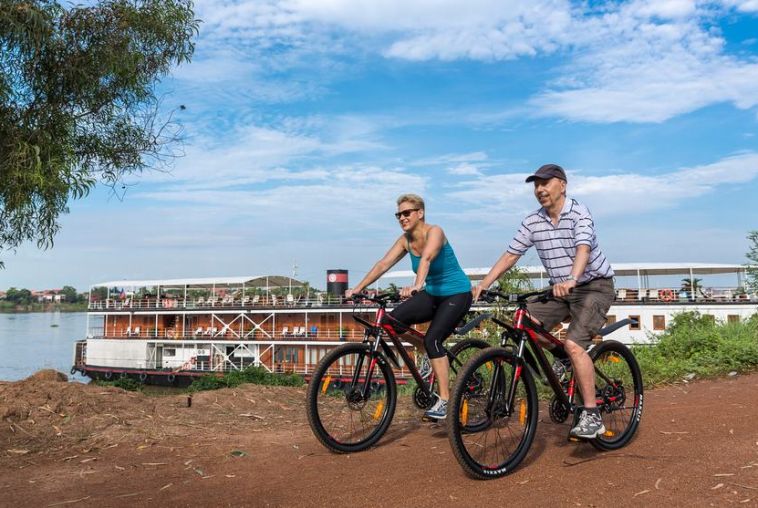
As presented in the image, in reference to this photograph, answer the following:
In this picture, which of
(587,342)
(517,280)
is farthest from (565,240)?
(517,280)

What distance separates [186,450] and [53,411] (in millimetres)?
1794

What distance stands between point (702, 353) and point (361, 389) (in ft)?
21.0

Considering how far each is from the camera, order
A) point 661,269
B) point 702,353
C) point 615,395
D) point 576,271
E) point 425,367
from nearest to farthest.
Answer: point 576,271 → point 615,395 → point 425,367 → point 702,353 → point 661,269

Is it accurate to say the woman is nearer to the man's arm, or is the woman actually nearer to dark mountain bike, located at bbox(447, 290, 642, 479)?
dark mountain bike, located at bbox(447, 290, 642, 479)

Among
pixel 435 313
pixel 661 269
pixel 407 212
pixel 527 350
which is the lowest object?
pixel 527 350

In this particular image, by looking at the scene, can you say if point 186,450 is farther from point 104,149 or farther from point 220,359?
point 220,359

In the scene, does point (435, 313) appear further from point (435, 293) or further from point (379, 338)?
point (379, 338)

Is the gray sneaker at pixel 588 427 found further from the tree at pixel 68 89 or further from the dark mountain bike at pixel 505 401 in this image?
the tree at pixel 68 89

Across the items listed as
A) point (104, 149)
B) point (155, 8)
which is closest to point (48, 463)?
point (104, 149)

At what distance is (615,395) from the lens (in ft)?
14.8

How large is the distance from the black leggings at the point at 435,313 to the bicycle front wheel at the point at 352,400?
0.39m

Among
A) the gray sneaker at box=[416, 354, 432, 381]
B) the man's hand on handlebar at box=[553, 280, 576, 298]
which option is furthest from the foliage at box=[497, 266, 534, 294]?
the man's hand on handlebar at box=[553, 280, 576, 298]

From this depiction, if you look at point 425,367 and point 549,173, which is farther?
point 425,367

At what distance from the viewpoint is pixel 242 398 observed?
671 cm
